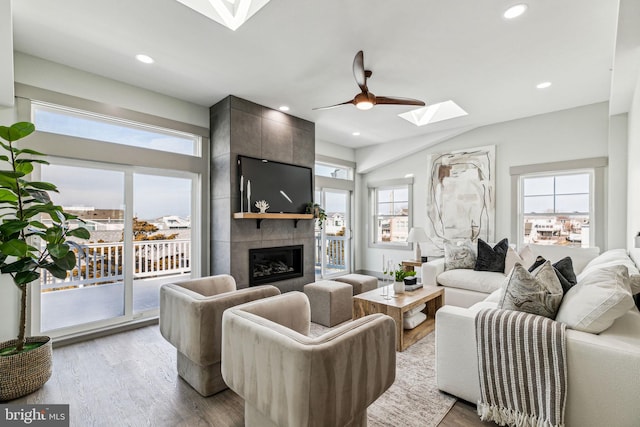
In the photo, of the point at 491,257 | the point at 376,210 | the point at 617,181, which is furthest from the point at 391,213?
the point at 617,181

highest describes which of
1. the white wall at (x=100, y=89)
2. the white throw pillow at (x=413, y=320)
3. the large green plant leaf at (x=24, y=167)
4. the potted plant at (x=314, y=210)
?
the white wall at (x=100, y=89)

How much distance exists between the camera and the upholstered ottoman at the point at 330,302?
3662mm

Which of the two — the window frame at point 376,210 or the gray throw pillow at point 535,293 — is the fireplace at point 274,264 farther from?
the gray throw pillow at point 535,293

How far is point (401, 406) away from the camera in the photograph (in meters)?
2.10

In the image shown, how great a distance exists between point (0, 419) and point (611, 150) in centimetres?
654

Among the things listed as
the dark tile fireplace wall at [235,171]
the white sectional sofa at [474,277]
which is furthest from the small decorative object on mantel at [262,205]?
the white sectional sofa at [474,277]

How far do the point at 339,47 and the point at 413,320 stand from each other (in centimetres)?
296

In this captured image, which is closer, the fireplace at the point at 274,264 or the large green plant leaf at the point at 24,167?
the large green plant leaf at the point at 24,167

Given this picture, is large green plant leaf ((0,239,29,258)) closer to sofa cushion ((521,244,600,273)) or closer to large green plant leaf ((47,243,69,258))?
large green plant leaf ((47,243,69,258))

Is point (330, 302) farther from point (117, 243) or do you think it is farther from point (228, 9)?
point (228, 9)

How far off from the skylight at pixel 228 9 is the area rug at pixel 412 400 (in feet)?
10.0

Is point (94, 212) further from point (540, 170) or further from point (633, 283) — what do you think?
point (540, 170)

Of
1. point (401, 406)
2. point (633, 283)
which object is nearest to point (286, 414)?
point (401, 406)

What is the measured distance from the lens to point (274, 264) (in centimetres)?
465
